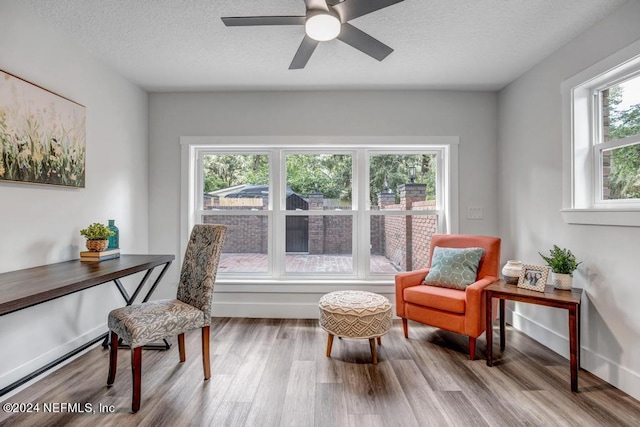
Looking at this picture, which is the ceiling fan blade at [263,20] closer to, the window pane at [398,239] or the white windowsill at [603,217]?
the window pane at [398,239]

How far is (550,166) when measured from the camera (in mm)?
2637

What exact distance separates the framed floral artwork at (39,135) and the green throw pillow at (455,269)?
3129 mm

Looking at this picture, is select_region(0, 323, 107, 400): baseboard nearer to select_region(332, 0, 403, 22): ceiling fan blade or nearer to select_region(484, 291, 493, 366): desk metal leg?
select_region(332, 0, 403, 22): ceiling fan blade

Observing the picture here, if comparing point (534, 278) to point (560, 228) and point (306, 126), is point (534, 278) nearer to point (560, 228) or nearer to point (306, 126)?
point (560, 228)

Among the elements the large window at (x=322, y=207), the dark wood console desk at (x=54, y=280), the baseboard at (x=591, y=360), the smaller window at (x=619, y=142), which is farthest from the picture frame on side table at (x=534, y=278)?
the dark wood console desk at (x=54, y=280)

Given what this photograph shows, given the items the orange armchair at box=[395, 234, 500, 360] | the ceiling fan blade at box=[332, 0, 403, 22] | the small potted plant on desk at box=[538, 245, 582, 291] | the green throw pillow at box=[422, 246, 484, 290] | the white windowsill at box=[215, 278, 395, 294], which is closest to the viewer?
the ceiling fan blade at box=[332, 0, 403, 22]

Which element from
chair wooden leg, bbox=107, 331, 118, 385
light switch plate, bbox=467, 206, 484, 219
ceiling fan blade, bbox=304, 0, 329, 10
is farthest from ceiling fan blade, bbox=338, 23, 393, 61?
chair wooden leg, bbox=107, 331, 118, 385

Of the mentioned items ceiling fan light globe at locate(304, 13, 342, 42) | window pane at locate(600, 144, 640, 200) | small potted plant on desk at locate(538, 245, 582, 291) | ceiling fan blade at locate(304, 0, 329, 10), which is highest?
ceiling fan blade at locate(304, 0, 329, 10)

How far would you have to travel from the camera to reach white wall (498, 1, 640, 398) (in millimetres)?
1991

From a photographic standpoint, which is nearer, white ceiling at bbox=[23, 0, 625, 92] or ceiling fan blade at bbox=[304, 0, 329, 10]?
ceiling fan blade at bbox=[304, 0, 329, 10]

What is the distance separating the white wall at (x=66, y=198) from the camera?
1.96m

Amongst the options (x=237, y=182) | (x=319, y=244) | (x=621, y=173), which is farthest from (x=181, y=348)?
(x=621, y=173)

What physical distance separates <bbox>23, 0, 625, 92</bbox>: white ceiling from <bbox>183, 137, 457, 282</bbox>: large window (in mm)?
763

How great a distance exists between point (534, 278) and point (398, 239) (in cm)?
142
